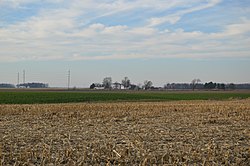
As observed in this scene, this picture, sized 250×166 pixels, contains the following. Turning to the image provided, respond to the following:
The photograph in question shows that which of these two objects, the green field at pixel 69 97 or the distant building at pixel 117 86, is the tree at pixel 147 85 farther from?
the green field at pixel 69 97

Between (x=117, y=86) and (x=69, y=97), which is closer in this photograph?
(x=69, y=97)

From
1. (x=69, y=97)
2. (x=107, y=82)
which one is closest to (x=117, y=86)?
(x=107, y=82)

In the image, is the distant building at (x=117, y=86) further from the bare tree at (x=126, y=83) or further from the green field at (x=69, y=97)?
the green field at (x=69, y=97)

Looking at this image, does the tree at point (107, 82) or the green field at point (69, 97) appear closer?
the green field at point (69, 97)

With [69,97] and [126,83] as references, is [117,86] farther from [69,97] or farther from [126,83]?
[69,97]

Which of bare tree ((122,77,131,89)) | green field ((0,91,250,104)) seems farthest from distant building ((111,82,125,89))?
green field ((0,91,250,104))

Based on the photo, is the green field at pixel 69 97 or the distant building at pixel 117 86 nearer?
the green field at pixel 69 97

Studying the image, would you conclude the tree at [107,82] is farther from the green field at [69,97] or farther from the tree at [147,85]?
the green field at [69,97]

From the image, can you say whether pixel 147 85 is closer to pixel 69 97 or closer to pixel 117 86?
pixel 117 86

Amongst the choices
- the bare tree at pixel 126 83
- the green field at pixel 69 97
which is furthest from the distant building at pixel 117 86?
the green field at pixel 69 97

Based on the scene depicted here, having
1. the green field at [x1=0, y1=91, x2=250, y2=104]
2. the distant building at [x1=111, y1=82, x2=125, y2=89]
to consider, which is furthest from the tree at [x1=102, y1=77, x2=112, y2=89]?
the green field at [x1=0, y1=91, x2=250, y2=104]

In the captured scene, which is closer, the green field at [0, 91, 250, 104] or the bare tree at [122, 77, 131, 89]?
the green field at [0, 91, 250, 104]

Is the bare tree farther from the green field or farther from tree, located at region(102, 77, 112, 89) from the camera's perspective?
the green field

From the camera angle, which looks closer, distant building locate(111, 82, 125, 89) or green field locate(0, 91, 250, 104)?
green field locate(0, 91, 250, 104)
